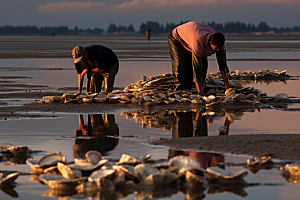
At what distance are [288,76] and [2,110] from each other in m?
11.6

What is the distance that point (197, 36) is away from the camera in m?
10.7

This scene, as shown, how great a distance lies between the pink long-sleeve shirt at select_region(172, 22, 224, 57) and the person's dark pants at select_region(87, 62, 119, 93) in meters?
1.77

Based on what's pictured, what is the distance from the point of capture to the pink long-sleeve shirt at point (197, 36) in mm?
10711

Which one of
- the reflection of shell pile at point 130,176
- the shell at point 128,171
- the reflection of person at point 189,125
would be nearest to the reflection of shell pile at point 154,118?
the reflection of person at point 189,125

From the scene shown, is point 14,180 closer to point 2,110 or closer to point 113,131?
point 113,131

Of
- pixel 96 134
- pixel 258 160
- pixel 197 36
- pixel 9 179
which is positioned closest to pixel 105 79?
pixel 197 36

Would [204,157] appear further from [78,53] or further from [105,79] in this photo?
[105,79]

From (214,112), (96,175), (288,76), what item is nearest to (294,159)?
(96,175)

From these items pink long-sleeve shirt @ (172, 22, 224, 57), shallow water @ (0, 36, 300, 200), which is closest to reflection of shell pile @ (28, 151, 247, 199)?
shallow water @ (0, 36, 300, 200)

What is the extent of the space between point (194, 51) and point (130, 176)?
20.0 ft

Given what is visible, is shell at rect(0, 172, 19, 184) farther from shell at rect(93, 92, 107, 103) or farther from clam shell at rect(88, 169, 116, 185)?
shell at rect(93, 92, 107, 103)

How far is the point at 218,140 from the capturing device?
23.4 ft

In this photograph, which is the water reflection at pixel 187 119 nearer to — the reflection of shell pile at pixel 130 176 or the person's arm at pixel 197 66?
the person's arm at pixel 197 66

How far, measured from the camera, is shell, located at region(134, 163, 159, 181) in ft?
16.6
